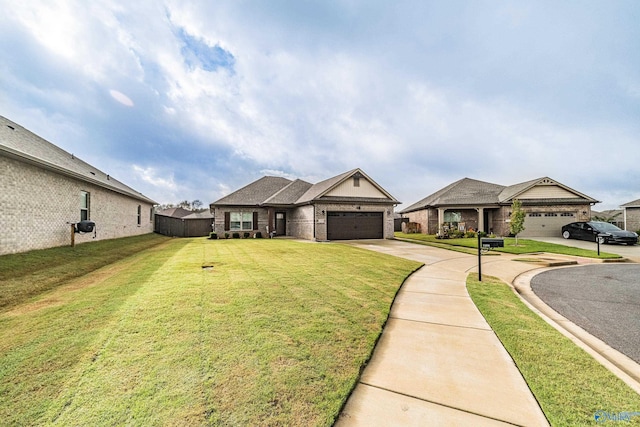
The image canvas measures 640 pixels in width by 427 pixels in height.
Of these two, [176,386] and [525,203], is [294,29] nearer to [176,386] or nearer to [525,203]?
[176,386]

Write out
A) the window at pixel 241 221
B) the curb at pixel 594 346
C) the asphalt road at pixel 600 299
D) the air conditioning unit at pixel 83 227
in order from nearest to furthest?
the curb at pixel 594 346 → the asphalt road at pixel 600 299 → the air conditioning unit at pixel 83 227 → the window at pixel 241 221

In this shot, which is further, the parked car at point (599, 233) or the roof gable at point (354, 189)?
Answer: the roof gable at point (354, 189)

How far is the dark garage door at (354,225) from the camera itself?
18734 mm

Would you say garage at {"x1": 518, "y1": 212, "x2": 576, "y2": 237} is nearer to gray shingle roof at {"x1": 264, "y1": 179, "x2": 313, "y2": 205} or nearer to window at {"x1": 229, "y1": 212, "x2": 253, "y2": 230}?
gray shingle roof at {"x1": 264, "y1": 179, "x2": 313, "y2": 205}

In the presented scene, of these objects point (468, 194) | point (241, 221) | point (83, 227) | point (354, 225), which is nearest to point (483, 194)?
point (468, 194)

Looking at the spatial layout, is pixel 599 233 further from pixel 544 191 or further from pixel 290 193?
pixel 290 193

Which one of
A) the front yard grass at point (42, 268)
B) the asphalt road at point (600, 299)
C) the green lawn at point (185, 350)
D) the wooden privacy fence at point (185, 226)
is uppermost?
the wooden privacy fence at point (185, 226)

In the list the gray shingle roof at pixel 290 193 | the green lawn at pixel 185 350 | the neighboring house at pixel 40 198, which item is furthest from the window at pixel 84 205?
the gray shingle roof at pixel 290 193

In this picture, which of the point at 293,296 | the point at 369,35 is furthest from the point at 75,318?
the point at 369,35

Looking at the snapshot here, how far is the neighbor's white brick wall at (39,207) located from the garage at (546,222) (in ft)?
100

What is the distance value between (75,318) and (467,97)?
19.5 metres

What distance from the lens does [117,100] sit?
14.0 m

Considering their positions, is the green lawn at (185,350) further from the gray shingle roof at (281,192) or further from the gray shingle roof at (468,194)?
the gray shingle roof at (468,194)

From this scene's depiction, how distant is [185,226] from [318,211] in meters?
14.1
